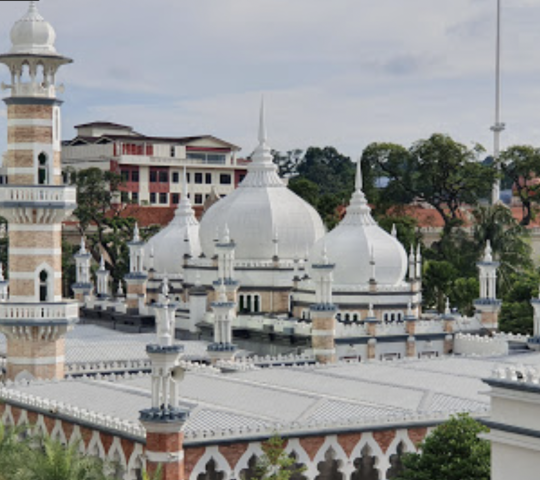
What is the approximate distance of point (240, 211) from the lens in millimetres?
61812

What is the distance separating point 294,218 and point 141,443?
3363 cm

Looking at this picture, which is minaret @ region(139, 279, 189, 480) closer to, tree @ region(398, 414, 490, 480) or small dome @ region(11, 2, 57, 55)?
tree @ region(398, 414, 490, 480)

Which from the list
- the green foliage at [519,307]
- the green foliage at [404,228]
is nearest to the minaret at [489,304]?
the green foliage at [519,307]

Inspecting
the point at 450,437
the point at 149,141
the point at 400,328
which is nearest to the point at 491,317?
the point at 400,328

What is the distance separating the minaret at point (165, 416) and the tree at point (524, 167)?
66.6 meters

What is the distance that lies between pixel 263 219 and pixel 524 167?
34594 millimetres

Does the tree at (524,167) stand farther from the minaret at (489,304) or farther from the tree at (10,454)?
the tree at (10,454)

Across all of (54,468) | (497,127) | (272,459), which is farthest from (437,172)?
(54,468)

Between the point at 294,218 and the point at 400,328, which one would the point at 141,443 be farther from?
the point at 294,218

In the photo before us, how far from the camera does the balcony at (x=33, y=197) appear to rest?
42.4 m

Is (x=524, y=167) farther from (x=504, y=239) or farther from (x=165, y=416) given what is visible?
(x=165, y=416)

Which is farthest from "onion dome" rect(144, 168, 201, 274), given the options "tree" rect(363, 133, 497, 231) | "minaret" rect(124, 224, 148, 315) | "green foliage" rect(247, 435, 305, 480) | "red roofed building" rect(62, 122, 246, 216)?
"green foliage" rect(247, 435, 305, 480)

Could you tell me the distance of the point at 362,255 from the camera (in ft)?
189

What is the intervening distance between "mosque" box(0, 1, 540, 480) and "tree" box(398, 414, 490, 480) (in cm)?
321
